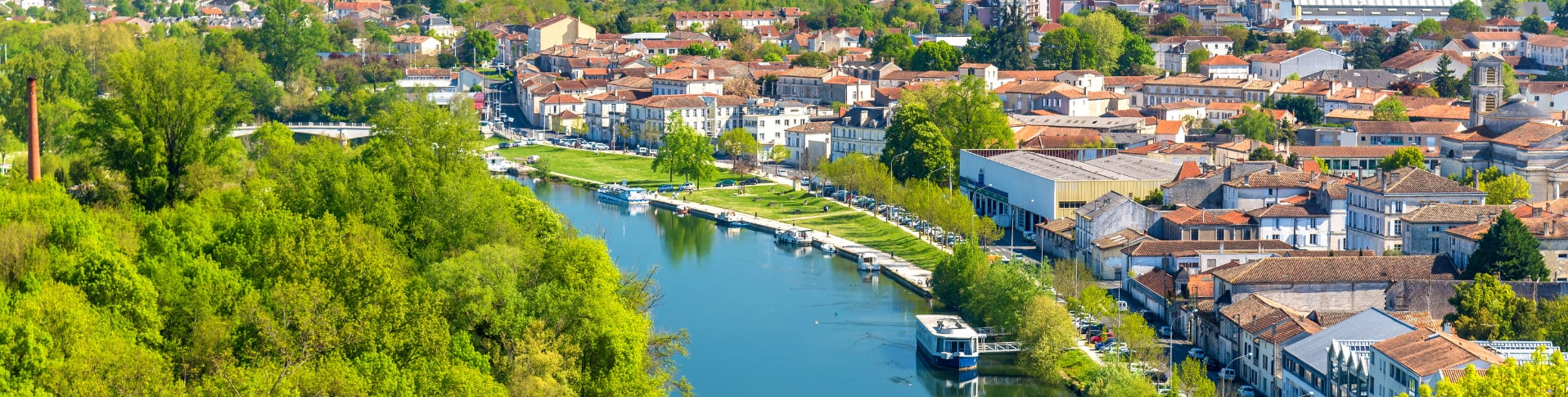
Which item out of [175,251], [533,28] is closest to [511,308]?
→ [175,251]

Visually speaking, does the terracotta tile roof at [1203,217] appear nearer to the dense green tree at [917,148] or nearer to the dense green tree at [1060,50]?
the dense green tree at [917,148]

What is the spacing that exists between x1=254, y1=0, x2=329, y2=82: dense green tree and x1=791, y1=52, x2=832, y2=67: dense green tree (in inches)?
631

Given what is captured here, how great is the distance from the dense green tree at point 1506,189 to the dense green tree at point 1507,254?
263 inches

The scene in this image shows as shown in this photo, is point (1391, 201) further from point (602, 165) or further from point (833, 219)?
point (602, 165)

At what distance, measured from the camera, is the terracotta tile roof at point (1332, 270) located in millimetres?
27250

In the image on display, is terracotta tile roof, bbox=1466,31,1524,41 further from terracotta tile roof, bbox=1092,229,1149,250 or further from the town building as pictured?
terracotta tile roof, bbox=1092,229,1149,250

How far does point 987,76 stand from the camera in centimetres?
6006

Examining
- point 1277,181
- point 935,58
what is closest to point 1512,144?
point 1277,181

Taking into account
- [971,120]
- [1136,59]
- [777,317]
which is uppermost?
[1136,59]

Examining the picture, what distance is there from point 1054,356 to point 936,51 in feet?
131

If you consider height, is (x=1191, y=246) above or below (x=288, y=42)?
below

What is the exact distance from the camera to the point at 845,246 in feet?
123

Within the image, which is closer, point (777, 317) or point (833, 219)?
point (777, 317)

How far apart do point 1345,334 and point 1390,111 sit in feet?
88.2
